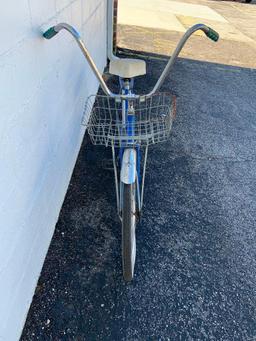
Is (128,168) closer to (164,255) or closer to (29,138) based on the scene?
(29,138)

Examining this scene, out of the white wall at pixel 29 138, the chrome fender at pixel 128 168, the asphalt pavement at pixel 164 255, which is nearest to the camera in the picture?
the white wall at pixel 29 138

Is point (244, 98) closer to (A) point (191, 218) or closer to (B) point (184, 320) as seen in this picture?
(A) point (191, 218)

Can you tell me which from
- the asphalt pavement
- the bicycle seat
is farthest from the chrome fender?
the asphalt pavement

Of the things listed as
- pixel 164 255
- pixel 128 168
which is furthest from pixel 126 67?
pixel 164 255

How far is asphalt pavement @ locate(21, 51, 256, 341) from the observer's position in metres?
1.73

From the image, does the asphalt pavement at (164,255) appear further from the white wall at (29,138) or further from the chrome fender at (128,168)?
the chrome fender at (128,168)

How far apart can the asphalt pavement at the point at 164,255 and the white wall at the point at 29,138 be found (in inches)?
8.2

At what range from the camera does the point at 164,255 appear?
2125mm

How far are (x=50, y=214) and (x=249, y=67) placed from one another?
5.54 metres

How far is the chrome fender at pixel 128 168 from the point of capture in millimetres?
1611

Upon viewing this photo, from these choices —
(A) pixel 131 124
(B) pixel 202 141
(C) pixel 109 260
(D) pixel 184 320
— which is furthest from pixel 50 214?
(B) pixel 202 141

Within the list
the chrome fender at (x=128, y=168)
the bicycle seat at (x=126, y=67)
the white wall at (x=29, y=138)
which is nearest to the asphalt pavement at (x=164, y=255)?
the white wall at (x=29, y=138)

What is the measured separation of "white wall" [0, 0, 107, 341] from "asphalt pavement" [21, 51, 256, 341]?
8.2 inches

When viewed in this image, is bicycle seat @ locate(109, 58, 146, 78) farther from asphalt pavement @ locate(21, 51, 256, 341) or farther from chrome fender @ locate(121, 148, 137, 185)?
asphalt pavement @ locate(21, 51, 256, 341)
